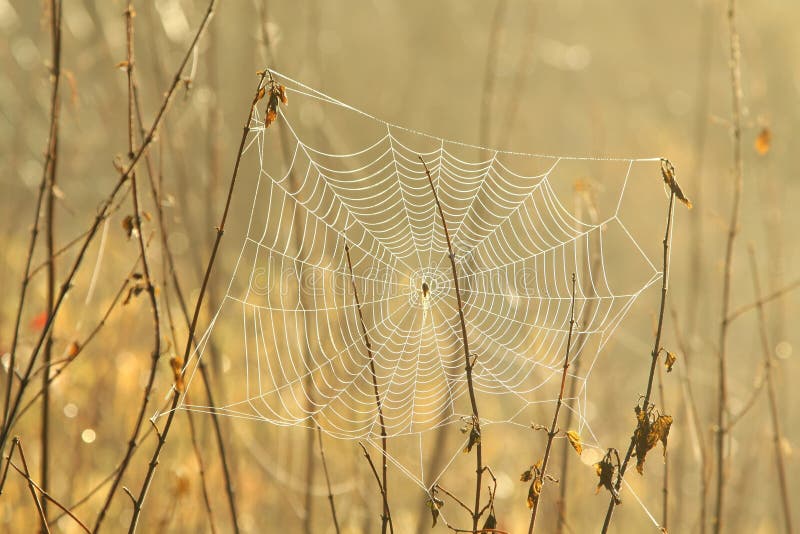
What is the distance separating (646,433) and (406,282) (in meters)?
4.11

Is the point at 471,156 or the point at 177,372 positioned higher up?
the point at 471,156

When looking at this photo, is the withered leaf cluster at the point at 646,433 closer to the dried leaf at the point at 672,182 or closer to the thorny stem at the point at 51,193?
the dried leaf at the point at 672,182

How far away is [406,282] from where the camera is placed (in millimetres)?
5414

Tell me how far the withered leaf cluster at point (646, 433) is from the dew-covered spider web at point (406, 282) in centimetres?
29

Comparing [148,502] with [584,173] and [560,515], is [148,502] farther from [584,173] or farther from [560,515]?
[584,173]

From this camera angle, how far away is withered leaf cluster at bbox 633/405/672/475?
4.28 feet

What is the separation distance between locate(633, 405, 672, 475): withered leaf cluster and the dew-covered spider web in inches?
11.3

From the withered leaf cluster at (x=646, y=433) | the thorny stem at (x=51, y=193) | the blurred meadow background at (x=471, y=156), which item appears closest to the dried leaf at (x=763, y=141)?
the withered leaf cluster at (x=646, y=433)

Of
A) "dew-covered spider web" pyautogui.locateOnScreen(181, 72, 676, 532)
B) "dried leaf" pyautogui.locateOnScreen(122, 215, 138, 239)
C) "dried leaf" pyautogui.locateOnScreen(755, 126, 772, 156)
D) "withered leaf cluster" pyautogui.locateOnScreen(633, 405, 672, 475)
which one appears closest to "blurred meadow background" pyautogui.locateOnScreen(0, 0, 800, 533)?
"dew-covered spider web" pyautogui.locateOnScreen(181, 72, 676, 532)

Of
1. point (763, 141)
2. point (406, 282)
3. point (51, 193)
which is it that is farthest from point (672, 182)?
point (406, 282)

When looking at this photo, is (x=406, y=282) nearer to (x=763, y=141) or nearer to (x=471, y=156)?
(x=471, y=156)

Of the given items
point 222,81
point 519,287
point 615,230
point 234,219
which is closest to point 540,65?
point 615,230

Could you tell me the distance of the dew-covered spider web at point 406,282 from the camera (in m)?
2.44

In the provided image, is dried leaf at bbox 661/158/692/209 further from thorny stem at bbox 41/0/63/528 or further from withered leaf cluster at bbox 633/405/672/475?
thorny stem at bbox 41/0/63/528
